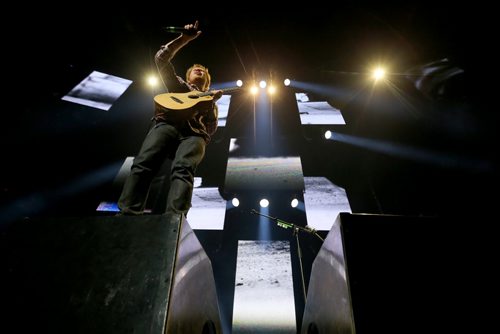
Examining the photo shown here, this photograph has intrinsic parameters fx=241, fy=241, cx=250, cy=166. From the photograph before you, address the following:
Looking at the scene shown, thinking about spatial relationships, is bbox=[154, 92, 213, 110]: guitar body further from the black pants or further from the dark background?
the dark background

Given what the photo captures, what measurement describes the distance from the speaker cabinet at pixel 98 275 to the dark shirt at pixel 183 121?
127 cm

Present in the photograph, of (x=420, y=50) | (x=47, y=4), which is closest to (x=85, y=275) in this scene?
(x=47, y=4)

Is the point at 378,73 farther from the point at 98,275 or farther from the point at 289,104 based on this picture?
the point at 98,275

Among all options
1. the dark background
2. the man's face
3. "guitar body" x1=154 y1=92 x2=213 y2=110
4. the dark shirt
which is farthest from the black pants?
the dark background

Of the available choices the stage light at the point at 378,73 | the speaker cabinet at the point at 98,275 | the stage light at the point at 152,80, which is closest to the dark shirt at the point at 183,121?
the speaker cabinet at the point at 98,275

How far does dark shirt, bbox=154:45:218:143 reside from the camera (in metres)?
2.14

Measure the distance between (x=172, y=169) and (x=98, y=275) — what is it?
3.51 ft

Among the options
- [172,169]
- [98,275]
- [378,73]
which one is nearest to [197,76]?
[172,169]

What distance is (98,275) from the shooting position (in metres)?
0.85

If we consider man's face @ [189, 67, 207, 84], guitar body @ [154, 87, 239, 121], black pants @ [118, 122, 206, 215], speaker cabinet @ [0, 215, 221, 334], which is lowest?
speaker cabinet @ [0, 215, 221, 334]

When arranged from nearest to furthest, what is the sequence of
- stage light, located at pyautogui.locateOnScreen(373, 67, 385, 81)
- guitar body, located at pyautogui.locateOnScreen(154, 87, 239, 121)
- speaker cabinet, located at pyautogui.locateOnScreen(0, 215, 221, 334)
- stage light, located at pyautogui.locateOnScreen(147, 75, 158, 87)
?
speaker cabinet, located at pyautogui.locateOnScreen(0, 215, 221, 334) < guitar body, located at pyautogui.locateOnScreen(154, 87, 239, 121) < stage light, located at pyautogui.locateOnScreen(373, 67, 385, 81) < stage light, located at pyautogui.locateOnScreen(147, 75, 158, 87)

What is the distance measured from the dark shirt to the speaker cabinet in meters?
1.27

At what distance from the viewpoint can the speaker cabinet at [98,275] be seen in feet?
2.47

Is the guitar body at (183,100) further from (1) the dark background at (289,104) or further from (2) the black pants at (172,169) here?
(1) the dark background at (289,104)
